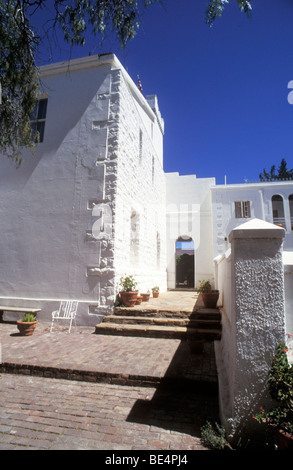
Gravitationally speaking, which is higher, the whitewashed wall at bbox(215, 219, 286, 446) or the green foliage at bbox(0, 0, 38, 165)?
the green foliage at bbox(0, 0, 38, 165)

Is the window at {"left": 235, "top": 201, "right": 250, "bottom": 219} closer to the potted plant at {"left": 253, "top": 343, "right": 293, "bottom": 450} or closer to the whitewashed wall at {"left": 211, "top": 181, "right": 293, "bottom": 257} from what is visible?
the whitewashed wall at {"left": 211, "top": 181, "right": 293, "bottom": 257}

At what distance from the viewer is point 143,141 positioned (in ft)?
33.2

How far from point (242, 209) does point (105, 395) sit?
13.8m

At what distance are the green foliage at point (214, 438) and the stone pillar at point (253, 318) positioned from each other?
86 mm

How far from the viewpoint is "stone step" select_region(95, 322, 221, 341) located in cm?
529

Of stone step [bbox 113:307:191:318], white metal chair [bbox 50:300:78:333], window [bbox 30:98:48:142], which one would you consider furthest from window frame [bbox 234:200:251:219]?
white metal chair [bbox 50:300:78:333]

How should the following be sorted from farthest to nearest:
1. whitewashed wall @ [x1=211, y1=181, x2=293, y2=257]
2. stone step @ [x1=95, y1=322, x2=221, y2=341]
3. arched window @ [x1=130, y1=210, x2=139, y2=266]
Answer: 1. whitewashed wall @ [x1=211, y1=181, x2=293, y2=257]
2. arched window @ [x1=130, y1=210, x2=139, y2=266]
3. stone step @ [x1=95, y1=322, x2=221, y2=341]

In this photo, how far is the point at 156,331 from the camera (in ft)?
18.2

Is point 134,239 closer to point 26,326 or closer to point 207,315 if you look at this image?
point 207,315

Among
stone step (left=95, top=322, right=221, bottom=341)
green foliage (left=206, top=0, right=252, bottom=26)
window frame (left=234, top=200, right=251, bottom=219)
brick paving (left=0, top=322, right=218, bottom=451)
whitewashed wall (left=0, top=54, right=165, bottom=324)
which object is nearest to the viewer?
brick paving (left=0, top=322, right=218, bottom=451)

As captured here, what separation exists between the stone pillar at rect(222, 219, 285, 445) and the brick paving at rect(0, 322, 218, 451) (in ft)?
1.70

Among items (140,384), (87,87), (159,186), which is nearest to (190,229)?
(159,186)

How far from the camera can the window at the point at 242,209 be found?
48.8 feet

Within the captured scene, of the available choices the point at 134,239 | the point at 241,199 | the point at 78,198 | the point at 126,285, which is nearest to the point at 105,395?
the point at 126,285
